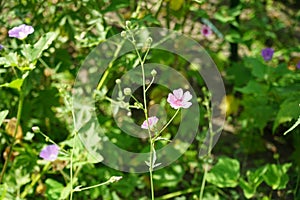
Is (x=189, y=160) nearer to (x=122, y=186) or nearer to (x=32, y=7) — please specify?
(x=122, y=186)

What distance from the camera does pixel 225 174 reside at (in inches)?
80.5

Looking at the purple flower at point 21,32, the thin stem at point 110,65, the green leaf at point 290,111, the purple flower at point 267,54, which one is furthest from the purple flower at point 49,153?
the purple flower at point 267,54

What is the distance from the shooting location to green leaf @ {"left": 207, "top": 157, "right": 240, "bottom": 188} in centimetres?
202

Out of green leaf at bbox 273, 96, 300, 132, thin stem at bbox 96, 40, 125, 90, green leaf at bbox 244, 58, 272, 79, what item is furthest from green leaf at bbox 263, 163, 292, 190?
thin stem at bbox 96, 40, 125, 90

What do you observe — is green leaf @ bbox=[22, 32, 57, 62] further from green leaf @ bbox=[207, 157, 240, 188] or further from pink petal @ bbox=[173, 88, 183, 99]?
green leaf @ bbox=[207, 157, 240, 188]

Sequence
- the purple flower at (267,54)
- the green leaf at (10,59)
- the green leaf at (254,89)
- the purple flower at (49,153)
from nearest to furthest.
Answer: the green leaf at (10,59), the purple flower at (49,153), the green leaf at (254,89), the purple flower at (267,54)

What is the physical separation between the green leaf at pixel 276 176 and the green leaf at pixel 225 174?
0.10 m

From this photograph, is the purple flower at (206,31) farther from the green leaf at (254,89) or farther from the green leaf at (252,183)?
the green leaf at (252,183)

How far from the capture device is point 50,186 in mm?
1896

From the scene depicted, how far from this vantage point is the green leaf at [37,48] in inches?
64.6

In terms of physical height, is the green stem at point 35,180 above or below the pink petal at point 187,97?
below

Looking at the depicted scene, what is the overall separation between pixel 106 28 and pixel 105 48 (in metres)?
0.07

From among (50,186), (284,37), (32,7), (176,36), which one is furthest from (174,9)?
(284,37)

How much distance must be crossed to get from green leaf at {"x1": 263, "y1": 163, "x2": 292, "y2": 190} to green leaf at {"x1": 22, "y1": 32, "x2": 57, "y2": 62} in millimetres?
850
